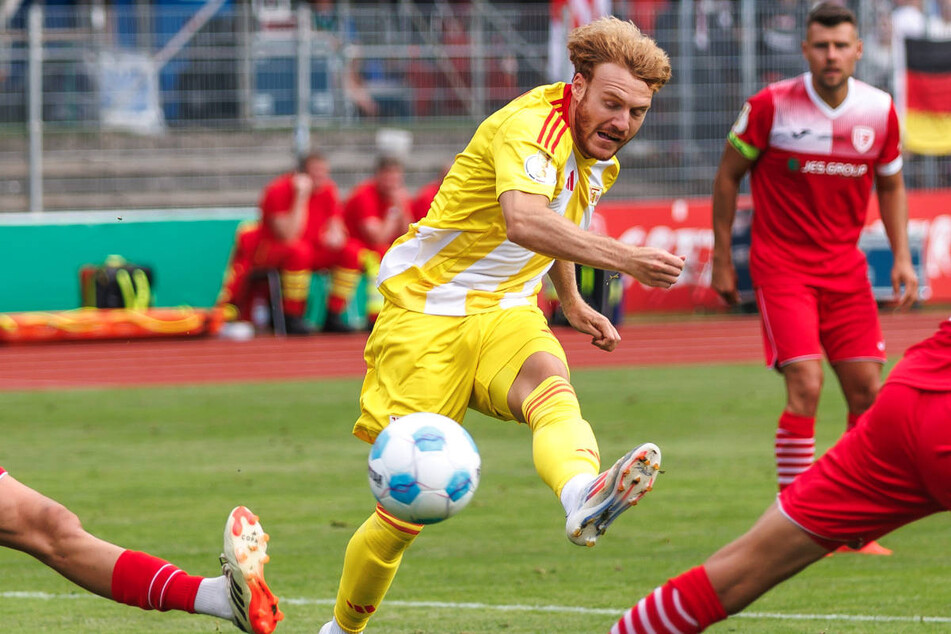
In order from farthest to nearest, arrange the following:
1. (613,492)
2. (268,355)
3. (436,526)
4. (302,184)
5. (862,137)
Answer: (302,184) → (268,355) → (436,526) → (862,137) → (613,492)

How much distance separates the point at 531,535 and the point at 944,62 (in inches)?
625

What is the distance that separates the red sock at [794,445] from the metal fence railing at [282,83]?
552 inches

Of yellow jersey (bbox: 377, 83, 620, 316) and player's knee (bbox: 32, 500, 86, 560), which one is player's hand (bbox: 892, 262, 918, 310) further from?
player's knee (bbox: 32, 500, 86, 560)

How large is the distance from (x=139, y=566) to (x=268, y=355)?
12.4m

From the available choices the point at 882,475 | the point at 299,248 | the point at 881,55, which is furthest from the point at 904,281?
the point at 881,55

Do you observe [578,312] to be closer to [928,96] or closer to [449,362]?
[449,362]

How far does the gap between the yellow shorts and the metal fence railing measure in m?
15.9

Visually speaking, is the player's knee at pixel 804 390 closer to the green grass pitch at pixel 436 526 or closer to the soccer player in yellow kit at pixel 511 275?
the green grass pitch at pixel 436 526

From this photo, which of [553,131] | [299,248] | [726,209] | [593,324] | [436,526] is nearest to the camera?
[553,131]

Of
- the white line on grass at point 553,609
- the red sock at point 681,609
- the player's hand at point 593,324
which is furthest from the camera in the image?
the white line on grass at point 553,609

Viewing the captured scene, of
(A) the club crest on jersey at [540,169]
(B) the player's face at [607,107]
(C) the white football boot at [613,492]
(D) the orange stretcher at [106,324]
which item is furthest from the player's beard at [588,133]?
(D) the orange stretcher at [106,324]

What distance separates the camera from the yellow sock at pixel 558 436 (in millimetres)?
4859

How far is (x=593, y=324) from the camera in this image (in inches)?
221

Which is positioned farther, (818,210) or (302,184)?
(302,184)
